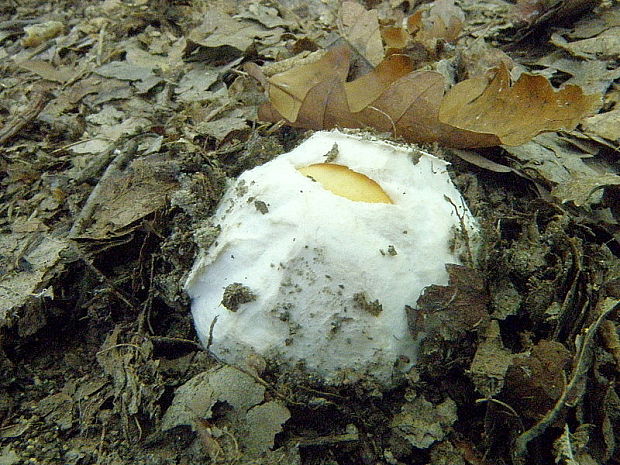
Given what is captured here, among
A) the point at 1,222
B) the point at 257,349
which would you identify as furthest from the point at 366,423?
the point at 1,222

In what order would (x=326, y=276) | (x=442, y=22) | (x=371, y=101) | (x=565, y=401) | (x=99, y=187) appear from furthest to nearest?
(x=442, y=22)
(x=99, y=187)
(x=371, y=101)
(x=326, y=276)
(x=565, y=401)

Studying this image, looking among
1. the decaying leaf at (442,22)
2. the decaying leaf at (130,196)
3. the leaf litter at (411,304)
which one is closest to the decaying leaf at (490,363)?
the leaf litter at (411,304)

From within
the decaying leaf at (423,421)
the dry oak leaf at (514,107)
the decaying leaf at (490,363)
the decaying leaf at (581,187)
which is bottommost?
the decaying leaf at (423,421)

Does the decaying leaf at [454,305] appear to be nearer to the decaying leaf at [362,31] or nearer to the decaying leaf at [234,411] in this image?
the decaying leaf at [234,411]

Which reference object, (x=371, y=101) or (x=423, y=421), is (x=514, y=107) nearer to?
(x=371, y=101)

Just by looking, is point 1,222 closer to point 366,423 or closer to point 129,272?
point 129,272

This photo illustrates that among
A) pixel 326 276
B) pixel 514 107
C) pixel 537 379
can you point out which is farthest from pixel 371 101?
pixel 537 379
